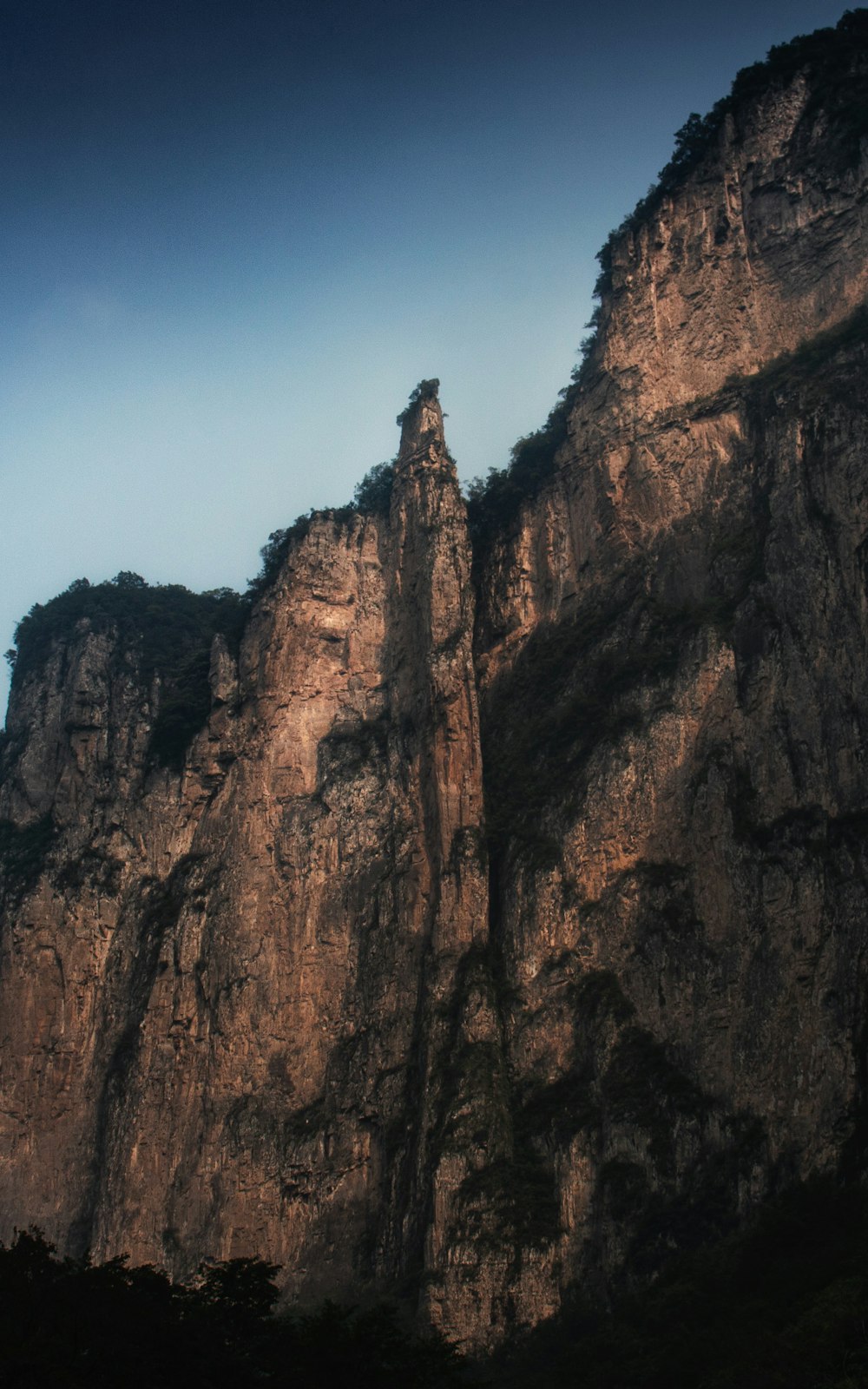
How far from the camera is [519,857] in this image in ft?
133

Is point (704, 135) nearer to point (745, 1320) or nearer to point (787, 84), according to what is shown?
point (787, 84)

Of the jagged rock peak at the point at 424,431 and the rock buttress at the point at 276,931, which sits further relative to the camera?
the jagged rock peak at the point at 424,431

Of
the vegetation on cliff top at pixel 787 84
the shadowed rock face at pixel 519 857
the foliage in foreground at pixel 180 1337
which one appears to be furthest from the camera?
the vegetation on cliff top at pixel 787 84

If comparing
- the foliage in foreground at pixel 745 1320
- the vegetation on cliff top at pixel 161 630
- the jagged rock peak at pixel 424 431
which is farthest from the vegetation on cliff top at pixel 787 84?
the foliage in foreground at pixel 745 1320

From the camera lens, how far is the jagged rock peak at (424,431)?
48656 millimetres

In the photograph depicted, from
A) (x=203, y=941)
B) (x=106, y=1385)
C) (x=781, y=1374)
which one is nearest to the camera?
(x=106, y=1385)

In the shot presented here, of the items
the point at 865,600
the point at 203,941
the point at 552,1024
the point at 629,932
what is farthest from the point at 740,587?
the point at 203,941

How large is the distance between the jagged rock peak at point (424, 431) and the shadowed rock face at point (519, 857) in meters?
0.12

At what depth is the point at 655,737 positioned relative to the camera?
3903cm

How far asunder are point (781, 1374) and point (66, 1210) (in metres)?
23.4

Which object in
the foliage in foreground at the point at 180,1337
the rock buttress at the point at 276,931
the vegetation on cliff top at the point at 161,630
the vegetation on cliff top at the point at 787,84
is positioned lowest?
the foliage in foreground at the point at 180,1337

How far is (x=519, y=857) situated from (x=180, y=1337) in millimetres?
17693

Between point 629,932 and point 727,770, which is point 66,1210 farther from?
point 727,770

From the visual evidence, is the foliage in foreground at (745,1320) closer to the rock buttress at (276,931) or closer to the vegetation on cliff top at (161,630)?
the rock buttress at (276,931)
